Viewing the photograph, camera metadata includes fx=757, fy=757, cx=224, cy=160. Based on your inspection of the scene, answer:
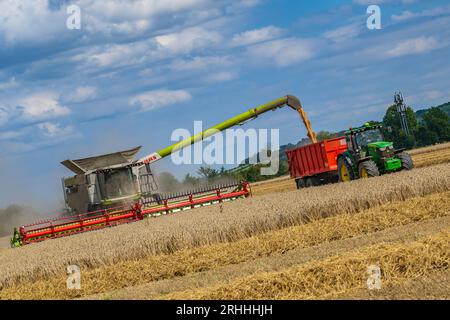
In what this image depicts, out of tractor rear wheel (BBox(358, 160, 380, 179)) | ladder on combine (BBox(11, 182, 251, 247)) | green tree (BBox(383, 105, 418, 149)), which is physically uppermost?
green tree (BBox(383, 105, 418, 149))

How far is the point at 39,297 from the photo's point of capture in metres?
11.4

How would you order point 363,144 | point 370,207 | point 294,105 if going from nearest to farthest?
point 370,207 → point 363,144 → point 294,105

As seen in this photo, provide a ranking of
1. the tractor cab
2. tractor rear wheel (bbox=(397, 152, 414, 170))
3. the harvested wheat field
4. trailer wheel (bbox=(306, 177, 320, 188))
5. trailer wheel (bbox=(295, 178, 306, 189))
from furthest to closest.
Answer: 1. trailer wheel (bbox=(295, 178, 306, 189))
2. trailer wheel (bbox=(306, 177, 320, 188))
3. the tractor cab
4. tractor rear wheel (bbox=(397, 152, 414, 170))
5. the harvested wheat field

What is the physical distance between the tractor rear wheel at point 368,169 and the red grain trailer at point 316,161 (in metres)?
2.88

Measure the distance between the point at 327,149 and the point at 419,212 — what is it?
33.2ft

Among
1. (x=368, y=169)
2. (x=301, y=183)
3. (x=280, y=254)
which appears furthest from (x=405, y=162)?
(x=280, y=254)

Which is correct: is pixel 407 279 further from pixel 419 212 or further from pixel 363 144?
pixel 363 144

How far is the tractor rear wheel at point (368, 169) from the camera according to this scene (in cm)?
2008

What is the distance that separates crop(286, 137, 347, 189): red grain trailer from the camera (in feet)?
77.0

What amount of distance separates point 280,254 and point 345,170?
409 inches

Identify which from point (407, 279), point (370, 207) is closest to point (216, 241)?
point (370, 207)

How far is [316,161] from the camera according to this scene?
80.2ft

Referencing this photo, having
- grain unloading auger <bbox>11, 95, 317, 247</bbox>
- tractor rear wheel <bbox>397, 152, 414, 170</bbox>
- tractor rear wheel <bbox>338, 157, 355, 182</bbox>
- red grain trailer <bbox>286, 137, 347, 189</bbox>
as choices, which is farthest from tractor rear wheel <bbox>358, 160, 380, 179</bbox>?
grain unloading auger <bbox>11, 95, 317, 247</bbox>

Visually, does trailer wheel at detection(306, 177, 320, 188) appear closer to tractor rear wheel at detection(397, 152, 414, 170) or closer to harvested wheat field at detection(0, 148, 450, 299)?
tractor rear wheel at detection(397, 152, 414, 170)
